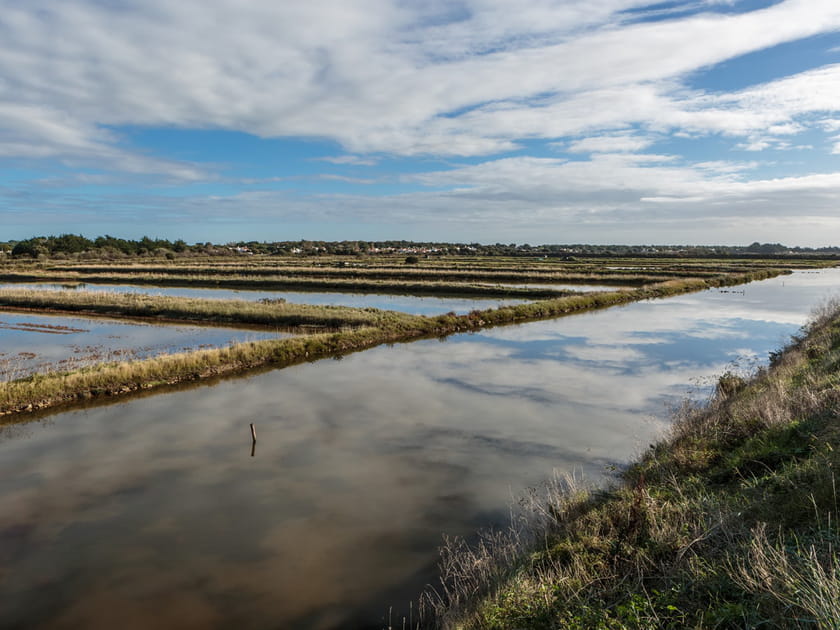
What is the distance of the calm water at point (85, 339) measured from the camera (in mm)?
18391

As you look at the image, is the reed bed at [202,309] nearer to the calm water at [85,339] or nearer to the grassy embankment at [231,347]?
the grassy embankment at [231,347]

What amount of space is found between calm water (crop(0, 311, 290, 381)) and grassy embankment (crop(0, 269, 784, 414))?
191 cm

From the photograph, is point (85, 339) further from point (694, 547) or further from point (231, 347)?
point (694, 547)

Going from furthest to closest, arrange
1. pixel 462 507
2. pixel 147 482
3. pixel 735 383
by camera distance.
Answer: pixel 735 383, pixel 147 482, pixel 462 507

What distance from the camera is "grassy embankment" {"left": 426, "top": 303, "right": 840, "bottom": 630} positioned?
420 centimetres

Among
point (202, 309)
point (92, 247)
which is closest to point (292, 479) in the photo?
point (202, 309)

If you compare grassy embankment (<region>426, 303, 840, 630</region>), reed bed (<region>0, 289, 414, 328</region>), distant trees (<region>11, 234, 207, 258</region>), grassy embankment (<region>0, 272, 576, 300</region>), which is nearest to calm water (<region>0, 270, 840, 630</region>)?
grassy embankment (<region>426, 303, 840, 630</region>)

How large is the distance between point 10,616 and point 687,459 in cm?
954

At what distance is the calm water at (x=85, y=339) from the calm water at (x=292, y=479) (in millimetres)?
5575

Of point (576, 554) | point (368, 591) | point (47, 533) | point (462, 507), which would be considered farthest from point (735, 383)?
point (47, 533)

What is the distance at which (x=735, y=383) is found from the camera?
1393 cm

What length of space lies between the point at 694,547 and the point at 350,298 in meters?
35.3

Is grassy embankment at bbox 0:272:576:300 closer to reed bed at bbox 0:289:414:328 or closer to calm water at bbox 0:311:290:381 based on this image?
reed bed at bbox 0:289:414:328

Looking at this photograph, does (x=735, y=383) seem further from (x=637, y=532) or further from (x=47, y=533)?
(x=47, y=533)
